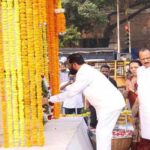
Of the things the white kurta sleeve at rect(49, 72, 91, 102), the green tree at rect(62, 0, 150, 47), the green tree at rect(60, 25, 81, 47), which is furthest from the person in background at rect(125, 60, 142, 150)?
the green tree at rect(62, 0, 150, 47)

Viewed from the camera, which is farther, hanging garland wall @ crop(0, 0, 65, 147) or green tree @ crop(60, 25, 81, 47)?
green tree @ crop(60, 25, 81, 47)

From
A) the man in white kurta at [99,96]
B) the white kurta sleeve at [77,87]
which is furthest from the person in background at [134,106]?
the white kurta sleeve at [77,87]

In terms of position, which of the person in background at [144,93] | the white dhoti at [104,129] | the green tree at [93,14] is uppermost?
the green tree at [93,14]


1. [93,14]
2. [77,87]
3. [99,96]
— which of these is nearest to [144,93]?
[99,96]

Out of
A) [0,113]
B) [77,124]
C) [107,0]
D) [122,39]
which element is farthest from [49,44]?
[122,39]

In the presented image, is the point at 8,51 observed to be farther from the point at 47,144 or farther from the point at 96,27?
the point at 96,27

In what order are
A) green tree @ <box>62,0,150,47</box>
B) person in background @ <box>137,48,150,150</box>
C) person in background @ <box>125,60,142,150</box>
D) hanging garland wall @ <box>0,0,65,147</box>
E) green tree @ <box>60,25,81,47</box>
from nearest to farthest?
1. hanging garland wall @ <box>0,0,65,147</box>
2. person in background @ <box>137,48,150,150</box>
3. person in background @ <box>125,60,142,150</box>
4. green tree @ <box>60,25,81,47</box>
5. green tree @ <box>62,0,150,47</box>

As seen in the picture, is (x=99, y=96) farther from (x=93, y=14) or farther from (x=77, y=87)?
(x=93, y=14)

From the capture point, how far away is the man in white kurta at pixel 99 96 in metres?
6.05

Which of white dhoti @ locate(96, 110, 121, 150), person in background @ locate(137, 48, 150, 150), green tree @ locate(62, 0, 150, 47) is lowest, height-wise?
white dhoti @ locate(96, 110, 121, 150)

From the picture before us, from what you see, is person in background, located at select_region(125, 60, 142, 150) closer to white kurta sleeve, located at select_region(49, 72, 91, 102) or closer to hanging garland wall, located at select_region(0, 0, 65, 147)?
white kurta sleeve, located at select_region(49, 72, 91, 102)

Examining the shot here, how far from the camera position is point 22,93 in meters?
5.31

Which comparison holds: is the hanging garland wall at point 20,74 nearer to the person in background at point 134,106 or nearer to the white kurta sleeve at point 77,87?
the white kurta sleeve at point 77,87

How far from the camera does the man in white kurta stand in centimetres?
605
